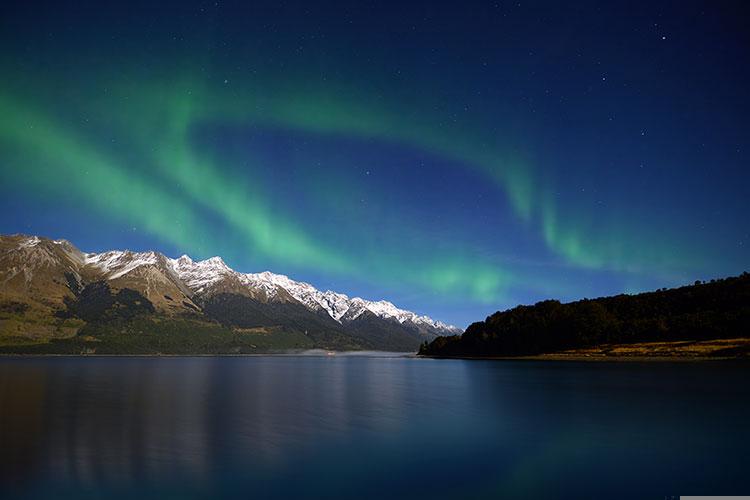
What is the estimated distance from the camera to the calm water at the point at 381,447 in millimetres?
28484

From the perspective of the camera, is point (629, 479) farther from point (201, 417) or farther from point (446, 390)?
point (446, 390)

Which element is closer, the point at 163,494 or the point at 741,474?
the point at 163,494

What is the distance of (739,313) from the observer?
605 ft

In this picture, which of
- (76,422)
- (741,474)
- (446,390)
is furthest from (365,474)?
(446,390)

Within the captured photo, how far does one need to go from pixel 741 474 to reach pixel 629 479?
747cm

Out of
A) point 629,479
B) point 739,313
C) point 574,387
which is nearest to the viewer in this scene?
point 629,479

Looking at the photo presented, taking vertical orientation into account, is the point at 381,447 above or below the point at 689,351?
below

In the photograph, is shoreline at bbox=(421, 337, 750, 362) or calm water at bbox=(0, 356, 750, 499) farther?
shoreline at bbox=(421, 337, 750, 362)

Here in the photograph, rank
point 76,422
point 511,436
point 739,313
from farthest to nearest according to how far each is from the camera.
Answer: point 739,313, point 76,422, point 511,436

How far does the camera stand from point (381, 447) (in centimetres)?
4006

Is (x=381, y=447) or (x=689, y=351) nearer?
(x=381, y=447)

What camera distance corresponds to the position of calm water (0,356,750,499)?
28.5m

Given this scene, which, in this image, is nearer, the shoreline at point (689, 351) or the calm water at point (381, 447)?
the calm water at point (381, 447)

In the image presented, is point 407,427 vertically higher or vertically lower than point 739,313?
lower
